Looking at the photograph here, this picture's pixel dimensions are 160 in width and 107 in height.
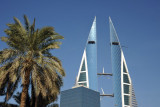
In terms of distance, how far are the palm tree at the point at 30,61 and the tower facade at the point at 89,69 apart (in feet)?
548

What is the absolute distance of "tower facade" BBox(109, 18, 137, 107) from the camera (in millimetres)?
180000

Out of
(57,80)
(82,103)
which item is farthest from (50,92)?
(82,103)

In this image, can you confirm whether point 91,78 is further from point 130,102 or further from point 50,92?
point 50,92

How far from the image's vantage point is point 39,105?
62.2ft

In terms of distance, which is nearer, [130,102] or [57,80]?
[57,80]

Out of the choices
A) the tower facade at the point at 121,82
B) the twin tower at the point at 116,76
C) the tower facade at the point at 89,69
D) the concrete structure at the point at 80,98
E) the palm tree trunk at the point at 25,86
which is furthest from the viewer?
the tower facade at the point at 89,69

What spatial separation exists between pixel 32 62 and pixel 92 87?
17114cm

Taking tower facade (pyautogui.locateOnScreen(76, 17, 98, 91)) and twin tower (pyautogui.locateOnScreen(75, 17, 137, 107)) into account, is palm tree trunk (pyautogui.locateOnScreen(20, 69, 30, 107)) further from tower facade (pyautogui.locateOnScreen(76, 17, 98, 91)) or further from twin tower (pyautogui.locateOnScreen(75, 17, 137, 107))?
tower facade (pyautogui.locateOnScreen(76, 17, 98, 91))

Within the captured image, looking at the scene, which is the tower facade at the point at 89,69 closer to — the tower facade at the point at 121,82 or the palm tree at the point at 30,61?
the tower facade at the point at 121,82

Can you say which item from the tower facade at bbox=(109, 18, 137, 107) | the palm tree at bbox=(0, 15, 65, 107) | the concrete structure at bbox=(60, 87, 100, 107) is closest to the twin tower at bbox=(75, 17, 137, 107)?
the tower facade at bbox=(109, 18, 137, 107)

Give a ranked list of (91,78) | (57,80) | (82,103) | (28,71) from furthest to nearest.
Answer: (91,78)
(82,103)
(57,80)
(28,71)

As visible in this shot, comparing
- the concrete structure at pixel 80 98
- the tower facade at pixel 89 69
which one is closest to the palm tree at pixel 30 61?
the concrete structure at pixel 80 98

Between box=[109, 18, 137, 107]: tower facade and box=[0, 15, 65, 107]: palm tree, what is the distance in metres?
168

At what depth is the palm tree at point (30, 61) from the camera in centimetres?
1597
